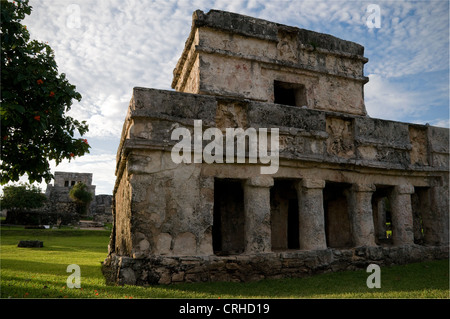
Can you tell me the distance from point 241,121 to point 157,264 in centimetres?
308

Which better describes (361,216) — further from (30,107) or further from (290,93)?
(30,107)

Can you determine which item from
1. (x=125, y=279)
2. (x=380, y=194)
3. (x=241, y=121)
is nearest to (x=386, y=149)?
(x=380, y=194)

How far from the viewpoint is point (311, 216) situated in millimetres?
6867

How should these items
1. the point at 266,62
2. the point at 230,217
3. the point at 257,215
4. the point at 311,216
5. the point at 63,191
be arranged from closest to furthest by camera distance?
the point at 257,215 → the point at 311,216 → the point at 230,217 → the point at 266,62 → the point at 63,191

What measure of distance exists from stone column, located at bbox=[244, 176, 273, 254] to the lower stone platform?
202 mm

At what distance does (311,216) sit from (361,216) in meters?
1.34

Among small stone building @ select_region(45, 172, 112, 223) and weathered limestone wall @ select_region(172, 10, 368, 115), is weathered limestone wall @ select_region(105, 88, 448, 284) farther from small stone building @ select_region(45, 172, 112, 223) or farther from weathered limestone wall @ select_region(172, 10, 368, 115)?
small stone building @ select_region(45, 172, 112, 223)

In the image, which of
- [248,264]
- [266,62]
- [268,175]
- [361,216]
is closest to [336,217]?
[361,216]

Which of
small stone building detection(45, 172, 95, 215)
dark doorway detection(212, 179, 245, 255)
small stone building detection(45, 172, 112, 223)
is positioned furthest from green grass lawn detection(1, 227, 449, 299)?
small stone building detection(45, 172, 95, 215)

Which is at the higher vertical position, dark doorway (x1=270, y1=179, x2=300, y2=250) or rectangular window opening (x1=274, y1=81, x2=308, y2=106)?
rectangular window opening (x1=274, y1=81, x2=308, y2=106)

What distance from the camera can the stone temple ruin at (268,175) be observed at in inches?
227

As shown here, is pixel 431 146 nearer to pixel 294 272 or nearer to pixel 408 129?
pixel 408 129

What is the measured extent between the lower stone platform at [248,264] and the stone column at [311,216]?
0.20 metres

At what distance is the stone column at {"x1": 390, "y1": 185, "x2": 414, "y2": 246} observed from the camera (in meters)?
7.85
